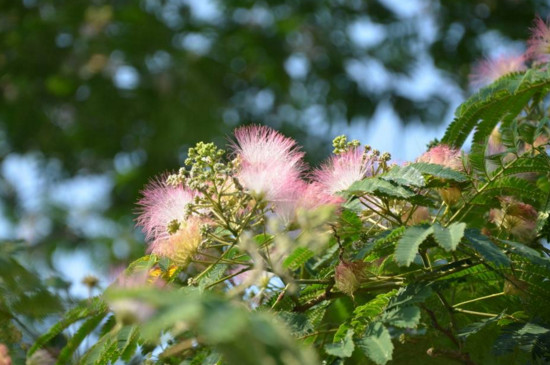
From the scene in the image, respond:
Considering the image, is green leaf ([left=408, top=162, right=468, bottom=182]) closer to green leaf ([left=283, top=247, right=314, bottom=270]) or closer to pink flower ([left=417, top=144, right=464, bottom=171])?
pink flower ([left=417, top=144, right=464, bottom=171])

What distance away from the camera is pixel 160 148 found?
26.3 ft

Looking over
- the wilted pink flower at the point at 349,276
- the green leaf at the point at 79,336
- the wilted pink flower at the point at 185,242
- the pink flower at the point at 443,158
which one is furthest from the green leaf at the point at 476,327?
the green leaf at the point at 79,336

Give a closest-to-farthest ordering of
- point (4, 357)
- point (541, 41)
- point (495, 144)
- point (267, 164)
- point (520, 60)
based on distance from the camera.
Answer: point (267, 164)
point (4, 357)
point (495, 144)
point (541, 41)
point (520, 60)

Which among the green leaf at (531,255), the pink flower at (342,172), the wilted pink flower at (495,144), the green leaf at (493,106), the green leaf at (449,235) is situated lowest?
the green leaf at (531,255)

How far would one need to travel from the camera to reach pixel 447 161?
1990 millimetres

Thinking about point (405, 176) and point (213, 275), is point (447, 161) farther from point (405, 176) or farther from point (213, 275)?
point (213, 275)

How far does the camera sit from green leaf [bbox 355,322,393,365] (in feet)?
5.17

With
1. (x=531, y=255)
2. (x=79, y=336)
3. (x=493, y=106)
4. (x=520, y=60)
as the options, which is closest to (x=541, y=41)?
(x=520, y=60)

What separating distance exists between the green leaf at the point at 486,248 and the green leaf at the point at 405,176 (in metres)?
0.15

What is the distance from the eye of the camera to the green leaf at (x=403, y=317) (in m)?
1.63

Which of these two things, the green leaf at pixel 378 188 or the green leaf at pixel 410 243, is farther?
the green leaf at pixel 378 188

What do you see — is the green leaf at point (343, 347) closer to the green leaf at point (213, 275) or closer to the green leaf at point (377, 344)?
the green leaf at point (377, 344)

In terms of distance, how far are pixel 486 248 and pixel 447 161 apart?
357mm

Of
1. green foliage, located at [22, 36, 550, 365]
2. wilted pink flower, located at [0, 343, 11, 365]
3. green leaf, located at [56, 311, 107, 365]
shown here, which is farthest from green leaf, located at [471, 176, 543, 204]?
wilted pink flower, located at [0, 343, 11, 365]
